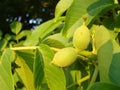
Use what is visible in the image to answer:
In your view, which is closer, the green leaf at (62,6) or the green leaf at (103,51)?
the green leaf at (103,51)

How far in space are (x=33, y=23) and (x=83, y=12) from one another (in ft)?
16.0

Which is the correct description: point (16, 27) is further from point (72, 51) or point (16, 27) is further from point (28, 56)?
point (72, 51)

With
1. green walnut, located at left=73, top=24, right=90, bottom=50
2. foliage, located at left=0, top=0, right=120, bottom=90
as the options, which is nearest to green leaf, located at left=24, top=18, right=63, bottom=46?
foliage, located at left=0, top=0, right=120, bottom=90

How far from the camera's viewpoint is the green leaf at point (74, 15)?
2.96 ft

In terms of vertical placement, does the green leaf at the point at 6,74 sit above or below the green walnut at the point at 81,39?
below

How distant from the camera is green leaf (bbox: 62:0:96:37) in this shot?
0.90 m

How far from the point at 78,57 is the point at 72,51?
0.21 ft

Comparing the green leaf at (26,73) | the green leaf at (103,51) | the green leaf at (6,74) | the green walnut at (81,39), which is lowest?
the green leaf at (26,73)

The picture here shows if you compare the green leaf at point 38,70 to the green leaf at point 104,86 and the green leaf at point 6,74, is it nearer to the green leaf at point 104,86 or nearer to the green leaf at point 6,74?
the green leaf at point 6,74

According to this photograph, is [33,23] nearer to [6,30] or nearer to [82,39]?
[6,30]

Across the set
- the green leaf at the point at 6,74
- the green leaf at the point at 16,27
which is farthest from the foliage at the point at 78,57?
the green leaf at the point at 16,27

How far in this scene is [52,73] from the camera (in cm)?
86

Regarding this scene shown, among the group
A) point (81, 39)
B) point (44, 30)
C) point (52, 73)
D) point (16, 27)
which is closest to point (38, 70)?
point (52, 73)

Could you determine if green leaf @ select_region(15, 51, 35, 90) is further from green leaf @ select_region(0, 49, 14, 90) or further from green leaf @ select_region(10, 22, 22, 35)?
green leaf @ select_region(10, 22, 22, 35)
